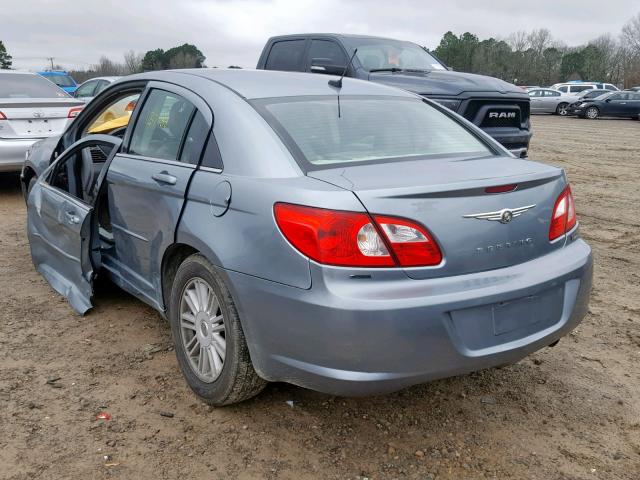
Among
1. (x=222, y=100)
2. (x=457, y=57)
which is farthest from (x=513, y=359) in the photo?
(x=457, y=57)

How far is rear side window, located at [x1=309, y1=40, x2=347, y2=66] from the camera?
788 centimetres

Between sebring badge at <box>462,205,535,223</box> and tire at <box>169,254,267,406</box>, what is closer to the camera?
sebring badge at <box>462,205,535,223</box>

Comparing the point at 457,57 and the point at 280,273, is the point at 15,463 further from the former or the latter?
the point at 457,57

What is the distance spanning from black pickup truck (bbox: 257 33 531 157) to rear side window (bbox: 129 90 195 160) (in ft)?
13.2

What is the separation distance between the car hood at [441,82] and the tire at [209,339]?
15.8 feet

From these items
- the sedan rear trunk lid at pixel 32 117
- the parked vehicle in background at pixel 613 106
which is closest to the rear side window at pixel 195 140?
the sedan rear trunk lid at pixel 32 117

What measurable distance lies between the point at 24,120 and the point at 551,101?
96.5 ft

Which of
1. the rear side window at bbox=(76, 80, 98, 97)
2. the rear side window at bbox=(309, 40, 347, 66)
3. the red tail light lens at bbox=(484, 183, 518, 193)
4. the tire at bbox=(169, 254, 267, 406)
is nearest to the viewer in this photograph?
the red tail light lens at bbox=(484, 183, 518, 193)

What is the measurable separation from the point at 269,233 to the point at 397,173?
0.61m

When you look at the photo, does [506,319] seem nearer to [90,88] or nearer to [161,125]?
[161,125]

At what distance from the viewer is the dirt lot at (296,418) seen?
8.62ft

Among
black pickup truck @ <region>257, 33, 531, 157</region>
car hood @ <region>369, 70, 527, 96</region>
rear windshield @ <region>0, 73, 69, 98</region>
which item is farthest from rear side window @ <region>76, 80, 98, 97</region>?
car hood @ <region>369, 70, 527, 96</region>

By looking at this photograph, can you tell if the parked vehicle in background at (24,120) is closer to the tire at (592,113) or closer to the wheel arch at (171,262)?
the wheel arch at (171,262)

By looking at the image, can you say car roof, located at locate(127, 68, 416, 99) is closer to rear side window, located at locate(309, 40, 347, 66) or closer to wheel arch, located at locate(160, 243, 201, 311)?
wheel arch, located at locate(160, 243, 201, 311)
